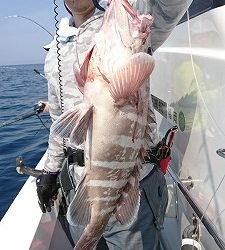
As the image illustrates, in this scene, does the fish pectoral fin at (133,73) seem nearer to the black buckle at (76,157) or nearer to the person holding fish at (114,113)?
the person holding fish at (114,113)

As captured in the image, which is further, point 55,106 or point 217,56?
point 55,106

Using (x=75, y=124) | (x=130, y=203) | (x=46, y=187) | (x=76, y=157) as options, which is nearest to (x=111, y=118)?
(x=75, y=124)

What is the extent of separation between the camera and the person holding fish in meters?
1.44

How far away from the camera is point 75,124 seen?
1.55 metres

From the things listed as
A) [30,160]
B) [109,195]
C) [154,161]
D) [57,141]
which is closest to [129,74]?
[109,195]

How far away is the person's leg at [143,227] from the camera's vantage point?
232 centimetres

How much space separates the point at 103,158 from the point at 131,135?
0.16 meters

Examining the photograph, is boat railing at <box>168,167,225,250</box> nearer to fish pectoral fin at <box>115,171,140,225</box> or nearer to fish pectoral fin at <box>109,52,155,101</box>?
fish pectoral fin at <box>115,171,140,225</box>

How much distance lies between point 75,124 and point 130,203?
475mm

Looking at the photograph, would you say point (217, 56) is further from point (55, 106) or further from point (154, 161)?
point (55, 106)

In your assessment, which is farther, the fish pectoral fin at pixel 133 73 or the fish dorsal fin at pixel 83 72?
the fish dorsal fin at pixel 83 72

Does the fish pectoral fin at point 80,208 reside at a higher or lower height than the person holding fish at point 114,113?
lower

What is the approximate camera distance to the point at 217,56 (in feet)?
6.84

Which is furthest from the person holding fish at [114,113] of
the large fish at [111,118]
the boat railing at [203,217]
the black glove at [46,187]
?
the black glove at [46,187]
